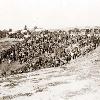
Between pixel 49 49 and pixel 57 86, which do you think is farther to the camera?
pixel 49 49

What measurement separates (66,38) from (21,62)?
699cm

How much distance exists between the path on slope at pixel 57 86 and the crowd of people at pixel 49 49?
256 inches

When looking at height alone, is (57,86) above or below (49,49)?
below

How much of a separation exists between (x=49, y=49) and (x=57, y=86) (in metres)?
14.6

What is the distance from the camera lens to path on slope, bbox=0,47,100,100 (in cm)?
1398

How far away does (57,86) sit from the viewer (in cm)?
1605

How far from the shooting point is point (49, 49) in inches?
1200

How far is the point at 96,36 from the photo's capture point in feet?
103

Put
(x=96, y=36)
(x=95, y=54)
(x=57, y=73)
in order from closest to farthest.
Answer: (x=57, y=73)
(x=95, y=54)
(x=96, y=36)

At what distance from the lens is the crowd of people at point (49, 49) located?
90.5 ft

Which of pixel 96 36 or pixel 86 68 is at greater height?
pixel 96 36

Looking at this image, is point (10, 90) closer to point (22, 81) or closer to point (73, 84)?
point (22, 81)

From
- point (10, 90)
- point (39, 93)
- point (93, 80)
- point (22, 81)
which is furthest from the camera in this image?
point (22, 81)

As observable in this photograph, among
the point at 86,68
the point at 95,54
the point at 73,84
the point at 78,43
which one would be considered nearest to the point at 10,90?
the point at 73,84
